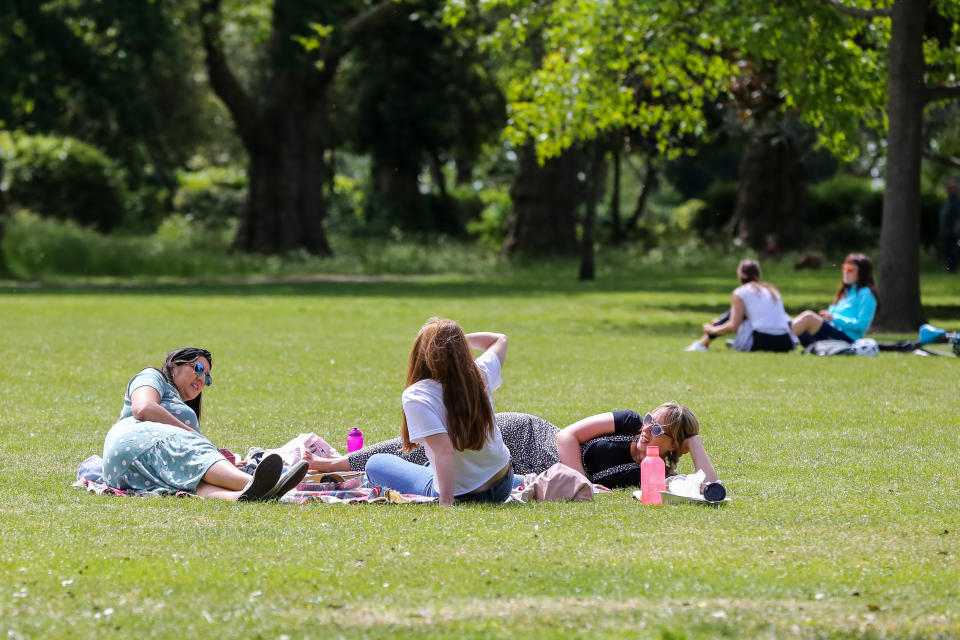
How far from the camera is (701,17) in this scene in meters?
21.8

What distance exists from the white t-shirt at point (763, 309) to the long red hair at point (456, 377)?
32.6ft

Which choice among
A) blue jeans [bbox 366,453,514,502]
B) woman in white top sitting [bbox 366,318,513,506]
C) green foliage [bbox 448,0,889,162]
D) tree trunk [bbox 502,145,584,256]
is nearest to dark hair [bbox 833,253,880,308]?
green foliage [bbox 448,0,889,162]

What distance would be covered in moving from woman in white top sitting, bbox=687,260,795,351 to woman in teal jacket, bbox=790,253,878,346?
29cm

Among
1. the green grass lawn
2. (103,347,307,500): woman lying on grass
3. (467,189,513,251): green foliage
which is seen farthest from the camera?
(467,189,513,251): green foliage

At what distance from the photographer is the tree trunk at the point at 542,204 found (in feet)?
142

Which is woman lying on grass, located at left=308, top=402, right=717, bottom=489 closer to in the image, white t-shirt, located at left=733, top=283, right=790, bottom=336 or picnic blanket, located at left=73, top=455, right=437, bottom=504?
picnic blanket, located at left=73, top=455, right=437, bottom=504

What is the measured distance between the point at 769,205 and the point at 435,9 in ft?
39.6

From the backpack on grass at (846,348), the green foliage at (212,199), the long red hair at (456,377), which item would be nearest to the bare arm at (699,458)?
the long red hair at (456,377)

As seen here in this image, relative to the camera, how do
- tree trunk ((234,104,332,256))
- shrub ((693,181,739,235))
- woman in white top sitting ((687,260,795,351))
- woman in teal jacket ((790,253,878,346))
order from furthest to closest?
shrub ((693,181,739,235)) < tree trunk ((234,104,332,256)) < woman in teal jacket ((790,253,878,346)) < woman in white top sitting ((687,260,795,351))

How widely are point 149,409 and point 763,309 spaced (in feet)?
34.2

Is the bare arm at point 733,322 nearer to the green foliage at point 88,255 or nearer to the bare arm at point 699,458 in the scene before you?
the bare arm at point 699,458

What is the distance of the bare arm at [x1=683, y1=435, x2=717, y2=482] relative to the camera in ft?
25.9

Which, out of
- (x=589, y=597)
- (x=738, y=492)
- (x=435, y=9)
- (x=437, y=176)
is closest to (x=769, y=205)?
(x=435, y=9)

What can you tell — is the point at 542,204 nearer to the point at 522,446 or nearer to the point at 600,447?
the point at 522,446
